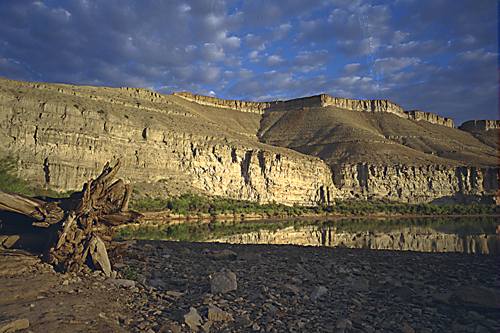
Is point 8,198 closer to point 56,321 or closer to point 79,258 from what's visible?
point 79,258

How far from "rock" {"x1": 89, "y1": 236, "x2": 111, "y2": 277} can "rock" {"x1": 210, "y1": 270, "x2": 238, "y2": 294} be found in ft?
7.42

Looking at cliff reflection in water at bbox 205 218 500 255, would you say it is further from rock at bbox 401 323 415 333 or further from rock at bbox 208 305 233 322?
rock at bbox 208 305 233 322

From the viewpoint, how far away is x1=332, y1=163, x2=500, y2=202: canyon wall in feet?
241

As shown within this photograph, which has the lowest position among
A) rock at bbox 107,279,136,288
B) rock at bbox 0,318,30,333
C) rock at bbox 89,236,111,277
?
rock at bbox 107,279,136,288

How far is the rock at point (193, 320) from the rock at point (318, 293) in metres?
2.45

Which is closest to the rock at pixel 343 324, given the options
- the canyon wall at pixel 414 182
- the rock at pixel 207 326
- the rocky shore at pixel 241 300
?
the rocky shore at pixel 241 300

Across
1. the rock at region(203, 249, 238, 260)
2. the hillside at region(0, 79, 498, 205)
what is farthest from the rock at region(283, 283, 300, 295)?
the hillside at region(0, 79, 498, 205)

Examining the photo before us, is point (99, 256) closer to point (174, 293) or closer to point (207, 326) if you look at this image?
point (174, 293)

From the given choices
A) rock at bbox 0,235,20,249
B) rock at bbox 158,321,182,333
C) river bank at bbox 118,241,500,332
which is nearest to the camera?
rock at bbox 158,321,182,333

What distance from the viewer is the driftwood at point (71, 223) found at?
7.61 m

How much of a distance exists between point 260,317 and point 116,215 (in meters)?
4.96

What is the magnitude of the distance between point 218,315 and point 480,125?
156807mm

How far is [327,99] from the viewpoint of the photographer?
4311 inches


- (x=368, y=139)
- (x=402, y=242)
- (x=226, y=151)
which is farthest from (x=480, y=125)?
(x=402, y=242)
